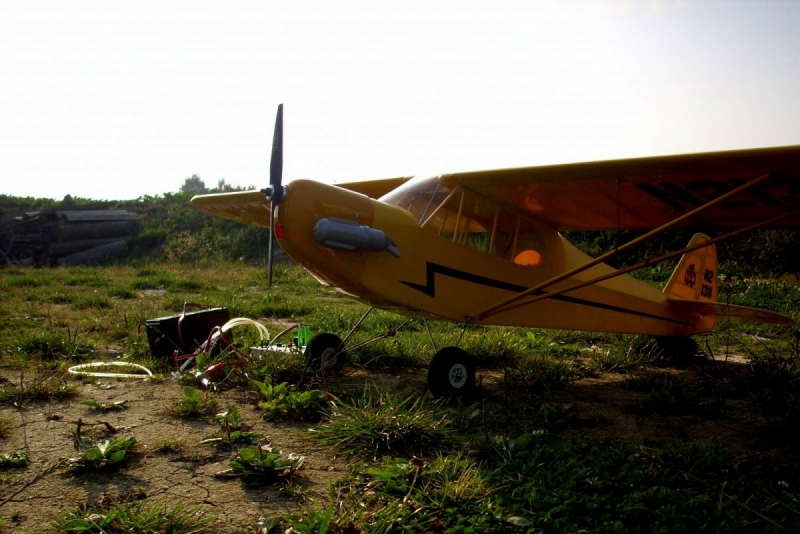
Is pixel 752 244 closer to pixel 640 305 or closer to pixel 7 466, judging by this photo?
pixel 640 305

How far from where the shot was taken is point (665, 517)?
7.99 ft

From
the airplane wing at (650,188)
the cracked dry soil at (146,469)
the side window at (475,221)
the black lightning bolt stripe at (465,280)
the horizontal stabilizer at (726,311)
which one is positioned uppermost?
the airplane wing at (650,188)

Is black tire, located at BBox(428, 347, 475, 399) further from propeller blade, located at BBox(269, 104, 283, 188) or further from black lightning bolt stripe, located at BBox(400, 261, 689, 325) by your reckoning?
propeller blade, located at BBox(269, 104, 283, 188)

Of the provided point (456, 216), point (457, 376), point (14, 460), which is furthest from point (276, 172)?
point (14, 460)

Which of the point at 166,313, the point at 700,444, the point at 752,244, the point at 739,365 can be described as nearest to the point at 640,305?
the point at 739,365

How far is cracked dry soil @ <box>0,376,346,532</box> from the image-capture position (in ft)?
8.74

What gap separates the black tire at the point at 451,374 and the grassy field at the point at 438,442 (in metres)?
0.20

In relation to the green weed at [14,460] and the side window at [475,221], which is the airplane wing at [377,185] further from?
the green weed at [14,460]

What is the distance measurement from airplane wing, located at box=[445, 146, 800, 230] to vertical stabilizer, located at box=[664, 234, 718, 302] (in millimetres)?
1453

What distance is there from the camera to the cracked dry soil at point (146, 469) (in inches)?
105

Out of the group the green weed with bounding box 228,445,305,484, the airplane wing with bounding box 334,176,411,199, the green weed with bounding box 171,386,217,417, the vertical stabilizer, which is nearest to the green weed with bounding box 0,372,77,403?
the green weed with bounding box 171,386,217,417

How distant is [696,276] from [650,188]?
313cm

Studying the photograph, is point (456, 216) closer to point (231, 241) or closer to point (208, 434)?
point (208, 434)

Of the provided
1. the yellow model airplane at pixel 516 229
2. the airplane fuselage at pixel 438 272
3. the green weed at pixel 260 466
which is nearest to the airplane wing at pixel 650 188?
the yellow model airplane at pixel 516 229
